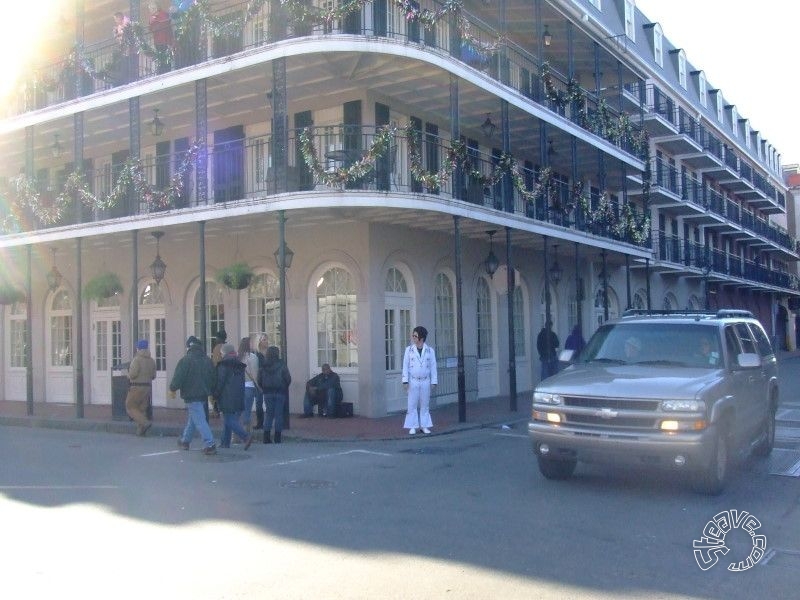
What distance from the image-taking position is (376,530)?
A: 734 centimetres

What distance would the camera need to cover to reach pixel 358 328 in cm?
1691

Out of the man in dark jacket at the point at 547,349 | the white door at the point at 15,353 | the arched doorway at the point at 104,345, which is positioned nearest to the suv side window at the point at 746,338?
the man in dark jacket at the point at 547,349

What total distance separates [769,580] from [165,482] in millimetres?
6888

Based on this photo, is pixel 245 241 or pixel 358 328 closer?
pixel 358 328

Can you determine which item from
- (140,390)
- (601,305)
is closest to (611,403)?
(140,390)

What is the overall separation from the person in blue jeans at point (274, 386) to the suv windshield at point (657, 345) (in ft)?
17.4

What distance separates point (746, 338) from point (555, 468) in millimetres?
3191

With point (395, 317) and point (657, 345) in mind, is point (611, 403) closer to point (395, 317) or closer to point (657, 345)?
point (657, 345)

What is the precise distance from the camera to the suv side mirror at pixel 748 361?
893cm

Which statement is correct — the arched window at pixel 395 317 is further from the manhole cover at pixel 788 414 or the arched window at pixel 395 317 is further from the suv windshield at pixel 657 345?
the suv windshield at pixel 657 345

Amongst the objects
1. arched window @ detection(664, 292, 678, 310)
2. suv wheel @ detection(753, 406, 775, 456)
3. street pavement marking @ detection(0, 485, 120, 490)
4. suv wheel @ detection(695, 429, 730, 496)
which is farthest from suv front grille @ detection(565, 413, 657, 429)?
arched window @ detection(664, 292, 678, 310)

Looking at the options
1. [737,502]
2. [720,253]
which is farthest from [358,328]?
[720,253]

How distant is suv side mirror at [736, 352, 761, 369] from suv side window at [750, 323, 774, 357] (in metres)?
1.89

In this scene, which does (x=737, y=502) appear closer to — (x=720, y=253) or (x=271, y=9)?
(x=271, y=9)
